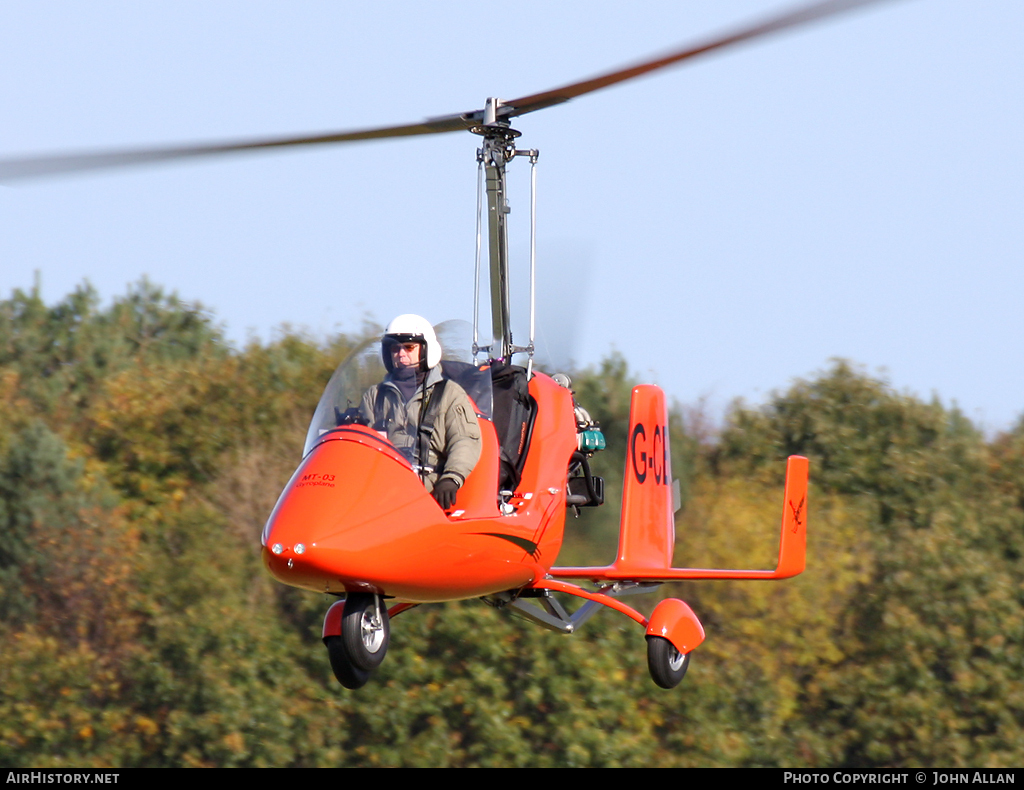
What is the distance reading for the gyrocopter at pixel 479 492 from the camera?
5.97 meters

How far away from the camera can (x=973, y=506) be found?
92.4 ft

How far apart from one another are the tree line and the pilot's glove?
52.0 ft

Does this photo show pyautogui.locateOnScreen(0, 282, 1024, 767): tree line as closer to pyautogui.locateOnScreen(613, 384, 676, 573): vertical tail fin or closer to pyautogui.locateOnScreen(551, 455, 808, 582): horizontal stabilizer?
pyautogui.locateOnScreen(613, 384, 676, 573): vertical tail fin

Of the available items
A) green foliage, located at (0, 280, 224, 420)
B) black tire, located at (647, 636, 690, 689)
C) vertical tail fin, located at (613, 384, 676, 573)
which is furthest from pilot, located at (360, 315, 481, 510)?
green foliage, located at (0, 280, 224, 420)

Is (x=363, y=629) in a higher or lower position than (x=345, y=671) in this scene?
higher

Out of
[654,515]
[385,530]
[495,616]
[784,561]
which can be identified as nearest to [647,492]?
[654,515]

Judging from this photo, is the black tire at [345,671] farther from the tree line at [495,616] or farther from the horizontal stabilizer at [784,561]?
the tree line at [495,616]

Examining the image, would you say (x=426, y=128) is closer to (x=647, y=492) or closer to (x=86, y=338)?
(x=647, y=492)

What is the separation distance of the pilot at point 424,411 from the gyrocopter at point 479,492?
0.06 feet

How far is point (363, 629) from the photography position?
6414 mm

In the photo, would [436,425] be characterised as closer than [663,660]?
Yes

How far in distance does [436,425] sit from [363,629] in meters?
1.06

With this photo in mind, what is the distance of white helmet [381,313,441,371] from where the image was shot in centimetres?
676

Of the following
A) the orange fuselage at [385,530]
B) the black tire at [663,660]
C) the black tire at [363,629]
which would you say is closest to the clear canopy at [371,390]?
the orange fuselage at [385,530]
